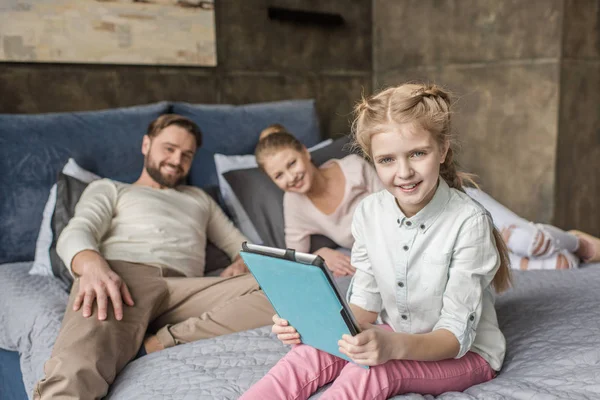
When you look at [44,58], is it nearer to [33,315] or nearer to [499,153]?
[33,315]

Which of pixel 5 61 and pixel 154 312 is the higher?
pixel 5 61

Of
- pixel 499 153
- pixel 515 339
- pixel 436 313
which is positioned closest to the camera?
pixel 436 313

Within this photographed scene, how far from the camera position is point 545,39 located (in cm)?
285

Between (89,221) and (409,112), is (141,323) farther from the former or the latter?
(409,112)

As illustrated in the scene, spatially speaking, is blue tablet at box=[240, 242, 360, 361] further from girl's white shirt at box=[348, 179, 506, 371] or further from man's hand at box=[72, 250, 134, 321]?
man's hand at box=[72, 250, 134, 321]

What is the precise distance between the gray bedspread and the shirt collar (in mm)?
333

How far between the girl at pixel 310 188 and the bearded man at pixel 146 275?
23cm

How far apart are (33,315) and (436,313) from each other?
1.11 metres

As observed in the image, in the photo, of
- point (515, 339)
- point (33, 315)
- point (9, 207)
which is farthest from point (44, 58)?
point (515, 339)

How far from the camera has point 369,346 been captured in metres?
1.03

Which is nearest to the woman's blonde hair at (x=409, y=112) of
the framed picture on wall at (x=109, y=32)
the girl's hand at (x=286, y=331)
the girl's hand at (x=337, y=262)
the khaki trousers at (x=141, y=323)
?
the girl's hand at (x=286, y=331)

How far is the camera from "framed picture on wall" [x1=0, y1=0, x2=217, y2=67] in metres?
2.32

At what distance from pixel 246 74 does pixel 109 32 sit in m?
0.72

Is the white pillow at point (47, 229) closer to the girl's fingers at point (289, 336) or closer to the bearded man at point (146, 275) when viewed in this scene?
the bearded man at point (146, 275)
